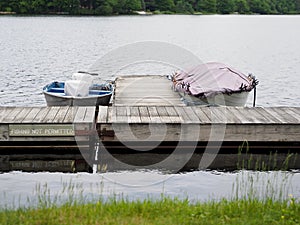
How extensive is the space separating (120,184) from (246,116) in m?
4.12

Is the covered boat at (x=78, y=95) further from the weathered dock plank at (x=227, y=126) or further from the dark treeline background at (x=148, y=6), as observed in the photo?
the dark treeline background at (x=148, y=6)

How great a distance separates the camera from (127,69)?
1351 inches

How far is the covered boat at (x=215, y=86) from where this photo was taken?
15.7 m

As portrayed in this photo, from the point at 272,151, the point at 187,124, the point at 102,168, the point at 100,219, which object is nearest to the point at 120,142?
the point at 102,168

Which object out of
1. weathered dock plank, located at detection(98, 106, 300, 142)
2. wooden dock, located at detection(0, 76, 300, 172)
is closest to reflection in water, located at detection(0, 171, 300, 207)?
wooden dock, located at detection(0, 76, 300, 172)

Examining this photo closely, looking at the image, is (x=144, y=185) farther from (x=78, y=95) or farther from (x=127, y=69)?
(x=127, y=69)

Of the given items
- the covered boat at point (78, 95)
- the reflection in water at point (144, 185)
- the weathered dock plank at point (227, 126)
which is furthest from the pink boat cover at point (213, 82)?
the reflection in water at point (144, 185)

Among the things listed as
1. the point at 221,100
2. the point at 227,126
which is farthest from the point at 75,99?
the point at 227,126

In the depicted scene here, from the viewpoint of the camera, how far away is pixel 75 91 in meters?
15.0

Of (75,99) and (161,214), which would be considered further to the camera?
(75,99)

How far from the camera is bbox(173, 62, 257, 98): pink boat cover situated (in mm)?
15781

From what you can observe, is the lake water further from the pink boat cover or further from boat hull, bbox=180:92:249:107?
the pink boat cover

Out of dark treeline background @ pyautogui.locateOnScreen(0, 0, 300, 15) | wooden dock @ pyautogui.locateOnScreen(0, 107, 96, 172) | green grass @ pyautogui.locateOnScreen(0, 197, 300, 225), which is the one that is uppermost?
dark treeline background @ pyautogui.locateOnScreen(0, 0, 300, 15)

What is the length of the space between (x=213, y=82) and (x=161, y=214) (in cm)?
1054
